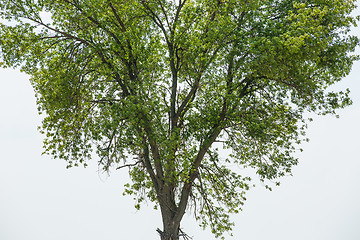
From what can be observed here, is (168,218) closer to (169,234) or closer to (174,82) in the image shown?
(169,234)

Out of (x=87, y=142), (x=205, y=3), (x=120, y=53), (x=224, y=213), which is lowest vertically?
(x=224, y=213)

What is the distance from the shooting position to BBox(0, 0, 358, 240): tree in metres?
9.85

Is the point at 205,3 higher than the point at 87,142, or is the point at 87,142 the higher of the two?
the point at 205,3

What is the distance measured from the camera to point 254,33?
10.1m

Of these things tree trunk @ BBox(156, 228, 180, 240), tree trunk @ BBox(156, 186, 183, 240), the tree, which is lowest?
tree trunk @ BBox(156, 228, 180, 240)

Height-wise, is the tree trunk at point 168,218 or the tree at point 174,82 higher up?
the tree at point 174,82

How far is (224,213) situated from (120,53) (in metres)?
6.26

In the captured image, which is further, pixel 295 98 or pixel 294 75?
pixel 295 98

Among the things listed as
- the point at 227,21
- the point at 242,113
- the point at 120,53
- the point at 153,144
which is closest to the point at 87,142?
the point at 153,144

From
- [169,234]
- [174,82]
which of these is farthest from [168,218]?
[174,82]

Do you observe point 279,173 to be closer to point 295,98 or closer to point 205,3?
point 295,98

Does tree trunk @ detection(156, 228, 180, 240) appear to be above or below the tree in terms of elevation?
below

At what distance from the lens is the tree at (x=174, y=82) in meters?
9.85

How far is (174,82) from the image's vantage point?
37.3 feet
